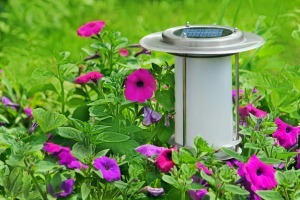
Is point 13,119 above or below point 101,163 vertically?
Result: below

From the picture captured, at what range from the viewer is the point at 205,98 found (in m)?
2.32

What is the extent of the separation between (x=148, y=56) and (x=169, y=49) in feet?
2.18

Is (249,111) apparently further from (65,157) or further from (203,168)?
(65,157)

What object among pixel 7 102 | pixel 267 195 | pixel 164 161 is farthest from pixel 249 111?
pixel 7 102

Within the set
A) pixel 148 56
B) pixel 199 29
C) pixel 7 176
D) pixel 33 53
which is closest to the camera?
pixel 7 176

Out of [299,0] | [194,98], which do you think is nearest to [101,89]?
[194,98]

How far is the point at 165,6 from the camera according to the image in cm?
513

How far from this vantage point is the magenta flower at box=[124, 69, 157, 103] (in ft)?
7.76

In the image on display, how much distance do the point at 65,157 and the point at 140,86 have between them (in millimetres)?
336

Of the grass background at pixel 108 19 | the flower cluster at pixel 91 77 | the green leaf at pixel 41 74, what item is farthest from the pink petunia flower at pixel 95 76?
the grass background at pixel 108 19

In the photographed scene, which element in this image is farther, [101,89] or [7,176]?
[101,89]

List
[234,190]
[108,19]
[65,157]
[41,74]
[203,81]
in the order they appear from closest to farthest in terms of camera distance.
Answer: [234,190] → [65,157] → [203,81] → [41,74] → [108,19]

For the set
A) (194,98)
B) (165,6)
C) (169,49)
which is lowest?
(165,6)

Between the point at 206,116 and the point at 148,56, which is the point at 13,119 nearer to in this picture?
the point at 148,56
